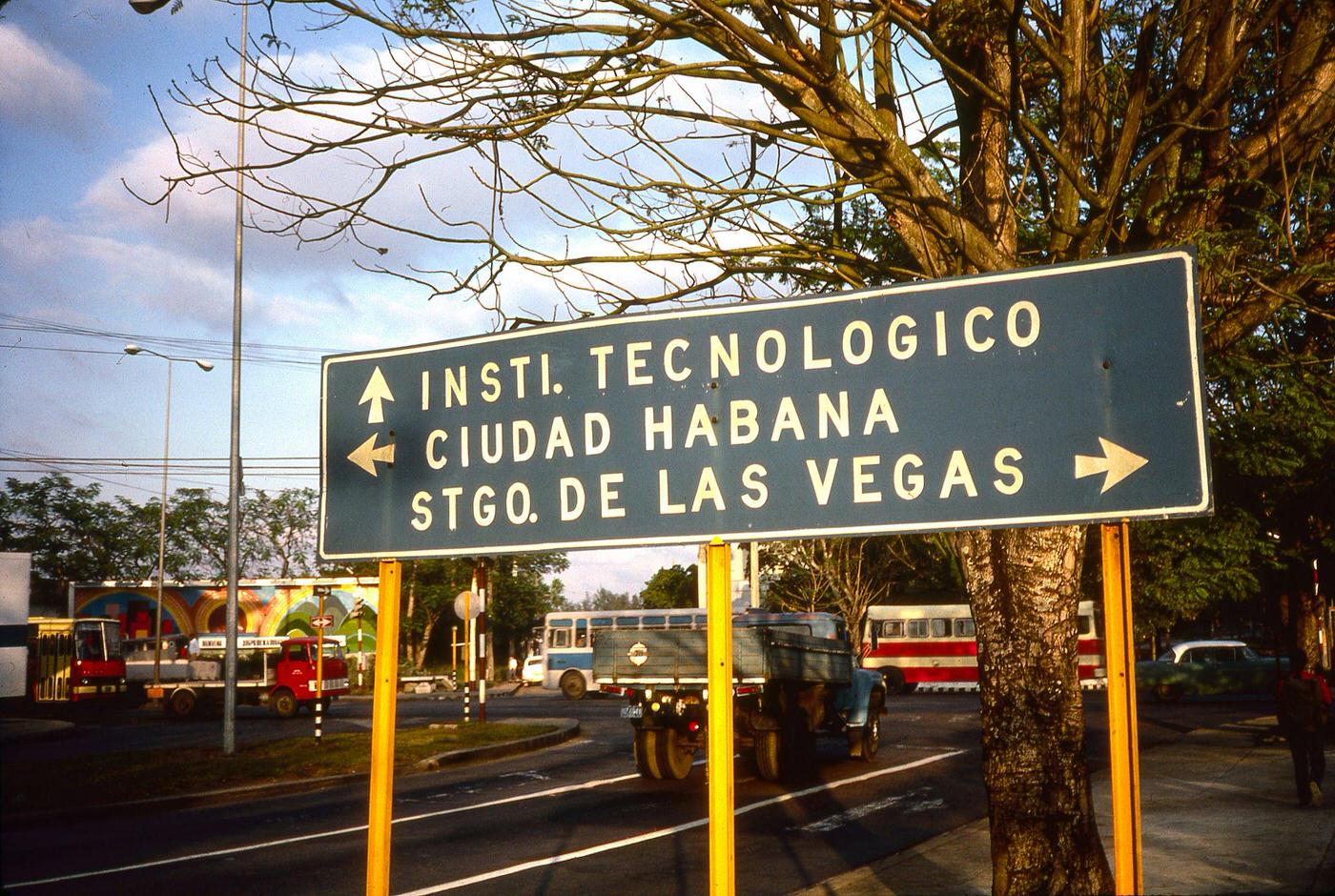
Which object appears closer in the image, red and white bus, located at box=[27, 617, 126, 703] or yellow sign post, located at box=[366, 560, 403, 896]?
yellow sign post, located at box=[366, 560, 403, 896]

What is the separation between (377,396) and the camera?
181 inches

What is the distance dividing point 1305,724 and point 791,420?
12.7 metres

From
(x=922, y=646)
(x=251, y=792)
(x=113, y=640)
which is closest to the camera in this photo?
(x=251, y=792)

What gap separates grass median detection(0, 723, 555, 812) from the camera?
1642cm

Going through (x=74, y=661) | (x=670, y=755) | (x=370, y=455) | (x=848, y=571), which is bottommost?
(x=670, y=755)

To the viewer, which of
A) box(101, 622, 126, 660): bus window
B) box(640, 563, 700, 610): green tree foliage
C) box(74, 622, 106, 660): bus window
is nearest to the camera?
box(74, 622, 106, 660): bus window

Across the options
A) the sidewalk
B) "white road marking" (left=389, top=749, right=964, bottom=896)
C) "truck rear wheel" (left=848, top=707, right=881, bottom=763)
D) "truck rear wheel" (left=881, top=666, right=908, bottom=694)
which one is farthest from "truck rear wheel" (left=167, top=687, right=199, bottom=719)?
the sidewalk

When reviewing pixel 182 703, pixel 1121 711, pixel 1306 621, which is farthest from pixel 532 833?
pixel 182 703

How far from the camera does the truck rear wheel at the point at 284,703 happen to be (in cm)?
3444

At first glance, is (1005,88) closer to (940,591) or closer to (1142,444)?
(1142,444)

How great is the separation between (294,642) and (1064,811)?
31.7 metres

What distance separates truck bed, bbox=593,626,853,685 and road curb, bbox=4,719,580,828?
406 cm

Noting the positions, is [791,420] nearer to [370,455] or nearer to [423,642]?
[370,455]

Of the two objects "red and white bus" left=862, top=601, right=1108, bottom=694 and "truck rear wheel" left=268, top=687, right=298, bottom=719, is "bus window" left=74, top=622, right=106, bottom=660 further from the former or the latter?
"red and white bus" left=862, top=601, right=1108, bottom=694
